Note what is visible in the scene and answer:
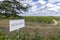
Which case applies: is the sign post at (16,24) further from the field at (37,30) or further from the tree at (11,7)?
the tree at (11,7)

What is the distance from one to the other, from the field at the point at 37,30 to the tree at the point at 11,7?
0.38ft

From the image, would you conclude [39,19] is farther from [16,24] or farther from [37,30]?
[16,24]

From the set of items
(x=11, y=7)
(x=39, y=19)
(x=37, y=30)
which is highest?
(x=11, y=7)

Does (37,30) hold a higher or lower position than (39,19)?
lower

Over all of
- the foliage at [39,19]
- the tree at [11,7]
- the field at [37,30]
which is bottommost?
the field at [37,30]

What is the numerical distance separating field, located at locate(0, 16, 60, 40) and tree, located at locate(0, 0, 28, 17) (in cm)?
12

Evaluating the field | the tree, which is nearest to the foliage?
the field

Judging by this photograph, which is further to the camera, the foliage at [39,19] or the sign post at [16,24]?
the foliage at [39,19]

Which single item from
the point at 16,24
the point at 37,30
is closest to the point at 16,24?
the point at 16,24

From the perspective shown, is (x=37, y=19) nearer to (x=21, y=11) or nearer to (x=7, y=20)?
(x=21, y=11)

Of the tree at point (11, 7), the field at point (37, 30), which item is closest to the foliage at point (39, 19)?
the field at point (37, 30)

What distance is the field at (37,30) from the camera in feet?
4.78

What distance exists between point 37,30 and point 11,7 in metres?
0.44

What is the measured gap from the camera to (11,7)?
1.59m
